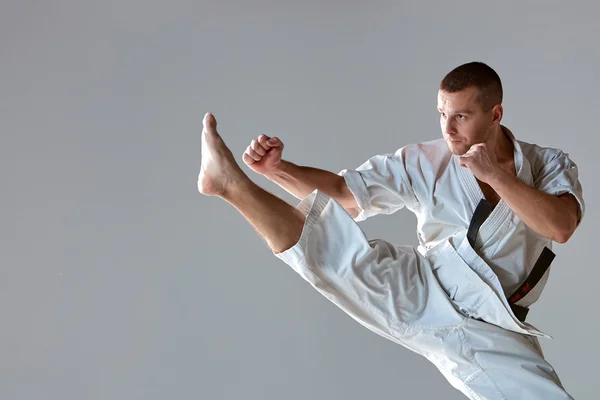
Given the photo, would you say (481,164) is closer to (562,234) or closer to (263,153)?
(562,234)

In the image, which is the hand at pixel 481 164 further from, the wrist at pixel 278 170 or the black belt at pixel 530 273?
the wrist at pixel 278 170

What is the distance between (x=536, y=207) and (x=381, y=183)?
1.74ft

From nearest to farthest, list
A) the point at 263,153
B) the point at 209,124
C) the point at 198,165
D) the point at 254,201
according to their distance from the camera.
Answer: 1. the point at 254,201
2. the point at 209,124
3. the point at 263,153
4. the point at 198,165

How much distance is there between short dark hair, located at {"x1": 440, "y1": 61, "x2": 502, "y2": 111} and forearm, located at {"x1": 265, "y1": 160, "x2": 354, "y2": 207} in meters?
0.47

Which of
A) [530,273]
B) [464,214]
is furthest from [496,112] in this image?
[530,273]

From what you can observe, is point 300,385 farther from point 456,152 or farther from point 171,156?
point 456,152

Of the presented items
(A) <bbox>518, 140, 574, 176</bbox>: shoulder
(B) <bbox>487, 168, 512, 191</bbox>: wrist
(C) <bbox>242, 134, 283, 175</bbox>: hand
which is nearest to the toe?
(C) <bbox>242, 134, 283, 175</bbox>: hand

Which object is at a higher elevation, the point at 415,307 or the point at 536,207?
the point at 536,207

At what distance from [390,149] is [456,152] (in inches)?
63.7

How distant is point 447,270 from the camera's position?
8.87 feet

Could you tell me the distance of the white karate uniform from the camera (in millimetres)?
2527

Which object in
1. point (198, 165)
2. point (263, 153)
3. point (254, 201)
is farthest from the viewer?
point (198, 165)

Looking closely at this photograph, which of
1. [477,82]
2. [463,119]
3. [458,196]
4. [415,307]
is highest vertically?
[477,82]

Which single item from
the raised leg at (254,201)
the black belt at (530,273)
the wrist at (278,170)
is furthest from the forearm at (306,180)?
the black belt at (530,273)
